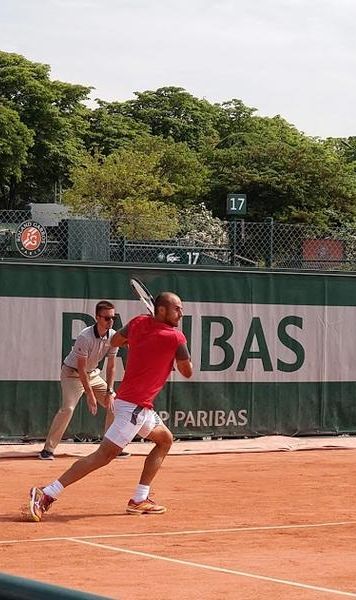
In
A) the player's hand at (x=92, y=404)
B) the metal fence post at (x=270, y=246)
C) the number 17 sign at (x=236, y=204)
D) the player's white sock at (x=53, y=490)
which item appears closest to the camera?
the player's white sock at (x=53, y=490)

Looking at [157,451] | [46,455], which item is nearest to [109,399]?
[46,455]

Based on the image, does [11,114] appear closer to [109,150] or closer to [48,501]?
[109,150]

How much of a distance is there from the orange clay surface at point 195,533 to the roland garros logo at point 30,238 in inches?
202

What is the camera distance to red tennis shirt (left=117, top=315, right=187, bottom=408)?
8.87 m

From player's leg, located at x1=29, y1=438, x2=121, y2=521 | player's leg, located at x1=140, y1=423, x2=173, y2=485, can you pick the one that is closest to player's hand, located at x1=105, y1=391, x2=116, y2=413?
player's leg, located at x1=140, y1=423, x2=173, y2=485

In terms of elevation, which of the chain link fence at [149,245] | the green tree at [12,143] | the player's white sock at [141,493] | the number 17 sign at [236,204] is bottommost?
the player's white sock at [141,493]

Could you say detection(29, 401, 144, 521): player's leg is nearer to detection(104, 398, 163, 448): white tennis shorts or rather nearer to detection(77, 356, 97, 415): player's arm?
detection(104, 398, 163, 448): white tennis shorts

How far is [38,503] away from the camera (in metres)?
8.66

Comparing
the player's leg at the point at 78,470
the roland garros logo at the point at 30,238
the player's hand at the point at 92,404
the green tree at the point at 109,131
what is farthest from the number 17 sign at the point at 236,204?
the green tree at the point at 109,131

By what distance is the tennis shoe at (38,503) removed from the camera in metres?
8.61

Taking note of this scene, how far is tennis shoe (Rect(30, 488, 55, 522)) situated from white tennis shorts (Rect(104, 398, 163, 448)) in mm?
607

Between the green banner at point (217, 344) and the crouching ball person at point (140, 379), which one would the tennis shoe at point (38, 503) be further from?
the green banner at point (217, 344)

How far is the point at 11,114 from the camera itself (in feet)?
237

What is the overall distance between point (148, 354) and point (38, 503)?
4.26 ft
